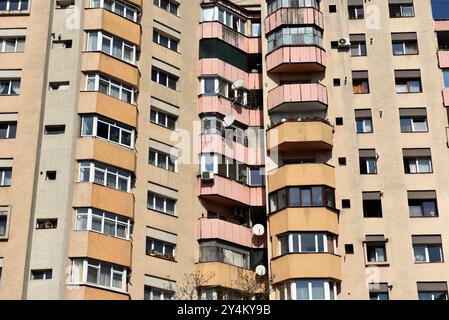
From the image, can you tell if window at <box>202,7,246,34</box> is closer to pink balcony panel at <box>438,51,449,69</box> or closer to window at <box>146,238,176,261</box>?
pink balcony panel at <box>438,51,449,69</box>

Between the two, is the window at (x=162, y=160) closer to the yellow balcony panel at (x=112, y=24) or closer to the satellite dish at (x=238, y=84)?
the satellite dish at (x=238, y=84)

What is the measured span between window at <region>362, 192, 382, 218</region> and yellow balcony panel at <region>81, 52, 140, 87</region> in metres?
14.7

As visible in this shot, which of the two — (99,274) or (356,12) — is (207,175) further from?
(356,12)

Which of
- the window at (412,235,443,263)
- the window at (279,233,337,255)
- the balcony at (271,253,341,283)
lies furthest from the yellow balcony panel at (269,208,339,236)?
the window at (412,235,443,263)

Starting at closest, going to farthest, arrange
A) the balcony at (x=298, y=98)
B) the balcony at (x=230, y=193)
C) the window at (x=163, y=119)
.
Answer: the balcony at (x=230, y=193) < the window at (x=163, y=119) < the balcony at (x=298, y=98)

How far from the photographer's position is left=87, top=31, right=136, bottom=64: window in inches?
1686

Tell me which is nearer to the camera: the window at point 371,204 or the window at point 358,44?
the window at point 371,204

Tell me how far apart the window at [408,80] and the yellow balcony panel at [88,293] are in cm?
2194

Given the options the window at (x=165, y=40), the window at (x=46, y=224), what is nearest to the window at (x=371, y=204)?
the window at (x=165, y=40)

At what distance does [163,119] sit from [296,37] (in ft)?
33.5

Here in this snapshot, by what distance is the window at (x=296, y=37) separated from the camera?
47719 millimetres
